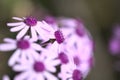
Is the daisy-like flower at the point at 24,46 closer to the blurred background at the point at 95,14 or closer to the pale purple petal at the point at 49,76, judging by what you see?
the pale purple petal at the point at 49,76

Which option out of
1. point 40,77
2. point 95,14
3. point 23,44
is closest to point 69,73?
point 40,77

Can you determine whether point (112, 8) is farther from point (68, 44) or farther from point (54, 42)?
point (54, 42)

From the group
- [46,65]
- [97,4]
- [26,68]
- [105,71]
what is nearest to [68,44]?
[46,65]

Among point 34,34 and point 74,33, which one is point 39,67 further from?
point 74,33

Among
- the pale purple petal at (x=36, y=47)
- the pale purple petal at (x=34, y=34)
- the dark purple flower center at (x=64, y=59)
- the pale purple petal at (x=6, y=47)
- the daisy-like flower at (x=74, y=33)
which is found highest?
the daisy-like flower at (x=74, y=33)

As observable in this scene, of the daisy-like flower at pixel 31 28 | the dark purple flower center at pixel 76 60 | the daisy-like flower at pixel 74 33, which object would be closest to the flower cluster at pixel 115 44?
the daisy-like flower at pixel 74 33

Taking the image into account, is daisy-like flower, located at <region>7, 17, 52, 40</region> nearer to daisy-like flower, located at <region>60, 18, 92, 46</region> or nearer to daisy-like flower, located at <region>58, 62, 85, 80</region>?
daisy-like flower, located at <region>58, 62, 85, 80</region>
